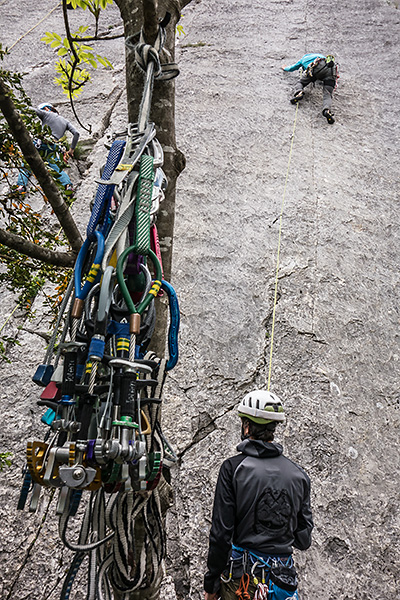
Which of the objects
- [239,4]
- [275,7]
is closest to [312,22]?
[275,7]

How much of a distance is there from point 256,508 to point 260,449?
0.87 feet

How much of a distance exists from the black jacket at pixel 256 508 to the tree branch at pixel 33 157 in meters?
1.48

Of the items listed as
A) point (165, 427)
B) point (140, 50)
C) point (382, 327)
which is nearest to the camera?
point (140, 50)

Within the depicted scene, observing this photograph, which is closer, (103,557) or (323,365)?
(103,557)

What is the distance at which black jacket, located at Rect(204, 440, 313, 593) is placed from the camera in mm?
2041

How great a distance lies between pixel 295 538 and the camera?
2197 millimetres

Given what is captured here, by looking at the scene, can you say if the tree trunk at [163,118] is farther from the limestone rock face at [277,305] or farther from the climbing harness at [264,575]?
the limestone rock face at [277,305]

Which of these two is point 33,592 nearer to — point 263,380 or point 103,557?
point 103,557

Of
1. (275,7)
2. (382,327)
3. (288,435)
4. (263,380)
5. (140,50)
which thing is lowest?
(288,435)

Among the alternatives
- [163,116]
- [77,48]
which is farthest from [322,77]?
[163,116]

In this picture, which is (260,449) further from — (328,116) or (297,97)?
(297,97)

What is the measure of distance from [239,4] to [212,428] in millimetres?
10693

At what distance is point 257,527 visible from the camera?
2.05 meters

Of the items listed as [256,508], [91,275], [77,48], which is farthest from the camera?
[77,48]
